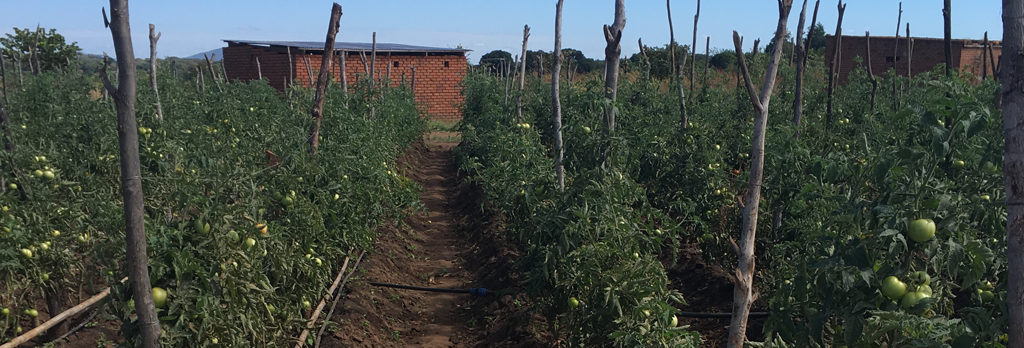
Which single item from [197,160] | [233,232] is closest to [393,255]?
[197,160]

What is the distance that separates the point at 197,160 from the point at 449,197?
5981mm

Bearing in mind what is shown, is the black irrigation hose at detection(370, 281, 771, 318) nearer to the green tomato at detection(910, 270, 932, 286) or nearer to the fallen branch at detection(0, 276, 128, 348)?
the fallen branch at detection(0, 276, 128, 348)

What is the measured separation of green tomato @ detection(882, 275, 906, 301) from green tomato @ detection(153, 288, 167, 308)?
265cm

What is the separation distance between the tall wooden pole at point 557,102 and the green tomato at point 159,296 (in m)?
2.62

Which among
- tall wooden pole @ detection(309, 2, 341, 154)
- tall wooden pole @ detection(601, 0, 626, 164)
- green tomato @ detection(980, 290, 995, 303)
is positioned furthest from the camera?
tall wooden pole @ detection(309, 2, 341, 154)

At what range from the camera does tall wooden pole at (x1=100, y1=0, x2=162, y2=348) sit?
2.15 m

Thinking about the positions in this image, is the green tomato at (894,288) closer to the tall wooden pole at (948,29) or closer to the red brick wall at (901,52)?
the tall wooden pole at (948,29)

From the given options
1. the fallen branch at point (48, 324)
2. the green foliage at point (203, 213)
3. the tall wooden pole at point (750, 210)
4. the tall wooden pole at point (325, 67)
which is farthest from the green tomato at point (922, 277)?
the tall wooden pole at point (325, 67)

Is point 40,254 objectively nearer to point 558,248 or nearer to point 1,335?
point 1,335

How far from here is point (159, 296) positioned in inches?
107

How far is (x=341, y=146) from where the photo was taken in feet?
18.4

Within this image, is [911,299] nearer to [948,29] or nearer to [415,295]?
[948,29]

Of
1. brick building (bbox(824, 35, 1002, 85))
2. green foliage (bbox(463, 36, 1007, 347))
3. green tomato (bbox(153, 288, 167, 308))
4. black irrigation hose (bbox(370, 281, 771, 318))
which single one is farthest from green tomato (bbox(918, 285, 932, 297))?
brick building (bbox(824, 35, 1002, 85))

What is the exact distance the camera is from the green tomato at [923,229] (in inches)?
82.3
